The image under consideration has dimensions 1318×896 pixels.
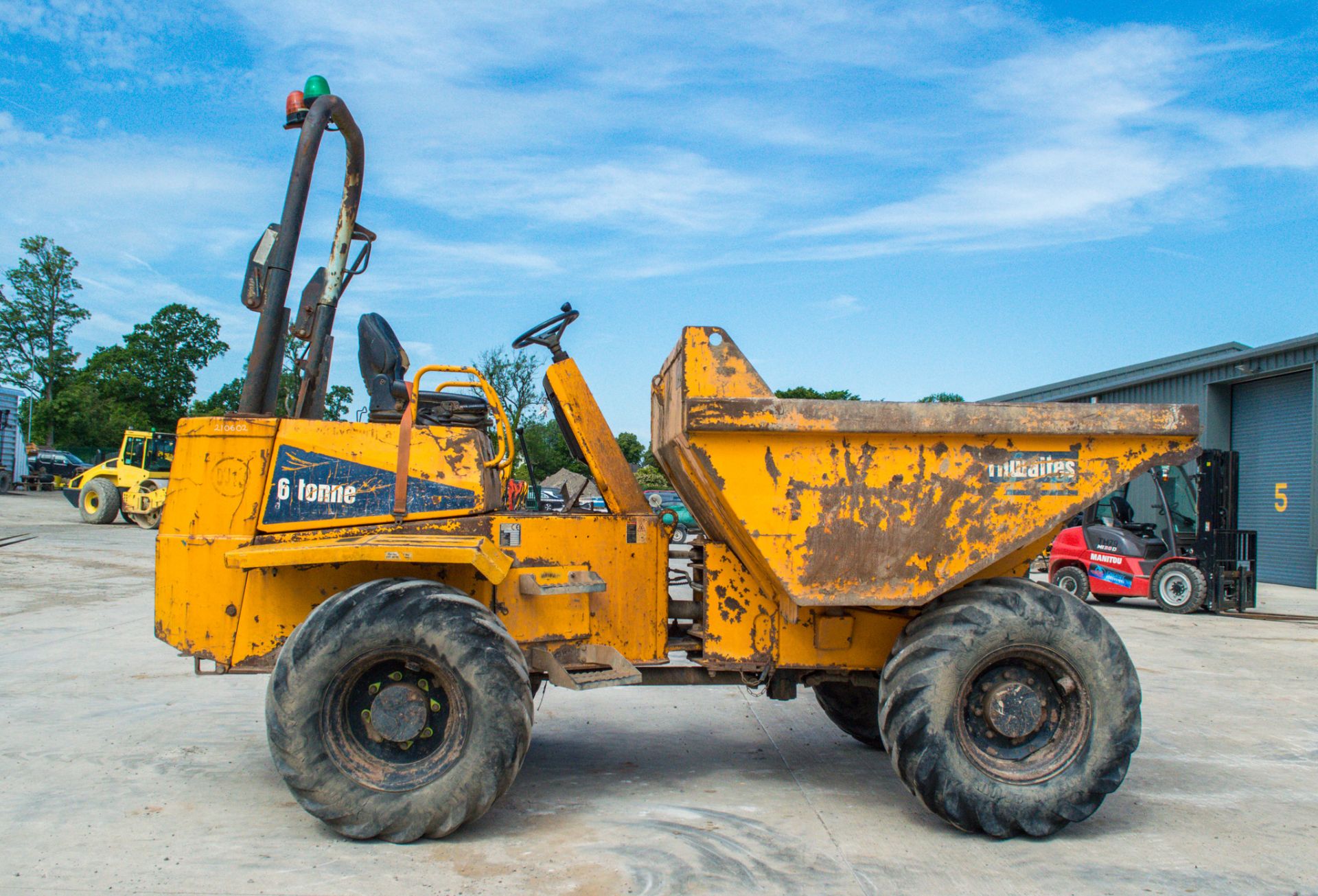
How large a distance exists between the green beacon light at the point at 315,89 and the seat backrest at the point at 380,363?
1.17 m

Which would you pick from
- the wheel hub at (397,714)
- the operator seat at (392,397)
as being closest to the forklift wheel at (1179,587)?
the operator seat at (392,397)

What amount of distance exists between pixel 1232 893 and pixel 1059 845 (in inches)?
27.9

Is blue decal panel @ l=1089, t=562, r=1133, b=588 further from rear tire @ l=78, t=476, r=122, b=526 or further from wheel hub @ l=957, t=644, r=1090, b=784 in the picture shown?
rear tire @ l=78, t=476, r=122, b=526

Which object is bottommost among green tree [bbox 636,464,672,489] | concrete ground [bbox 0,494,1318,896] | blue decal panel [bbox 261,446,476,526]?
concrete ground [bbox 0,494,1318,896]

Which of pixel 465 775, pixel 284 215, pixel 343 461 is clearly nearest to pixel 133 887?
pixel 465 775

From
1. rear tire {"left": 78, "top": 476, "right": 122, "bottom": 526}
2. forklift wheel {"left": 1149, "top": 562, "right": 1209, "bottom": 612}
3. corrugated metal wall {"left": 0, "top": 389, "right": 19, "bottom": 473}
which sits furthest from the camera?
corrugated metal wall {"left": 0, "top": 389, "right": 19, "bottom": 473}

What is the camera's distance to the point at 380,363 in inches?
200

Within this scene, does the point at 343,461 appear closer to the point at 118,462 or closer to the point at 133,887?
the point at 133,887

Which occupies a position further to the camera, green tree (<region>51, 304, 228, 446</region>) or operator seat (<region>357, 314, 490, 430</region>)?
green tree (<region>51, 304, 228, 446</region>)

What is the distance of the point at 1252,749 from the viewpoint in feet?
20.0

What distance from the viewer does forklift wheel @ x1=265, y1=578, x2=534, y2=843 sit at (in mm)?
4043

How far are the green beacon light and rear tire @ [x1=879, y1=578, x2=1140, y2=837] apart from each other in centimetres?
412

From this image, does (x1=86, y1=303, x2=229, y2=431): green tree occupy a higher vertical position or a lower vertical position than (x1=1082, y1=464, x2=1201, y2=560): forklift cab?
higher

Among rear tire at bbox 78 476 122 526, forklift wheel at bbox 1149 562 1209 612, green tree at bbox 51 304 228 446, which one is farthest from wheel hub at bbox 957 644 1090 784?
green tree at bbox 51 304 228 446
